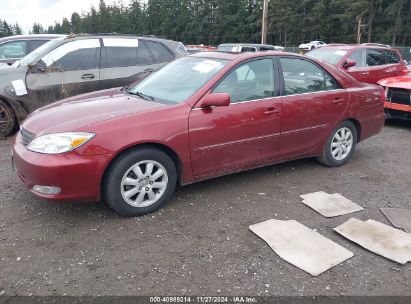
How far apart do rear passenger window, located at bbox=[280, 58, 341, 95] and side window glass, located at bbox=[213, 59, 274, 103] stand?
0.75ft

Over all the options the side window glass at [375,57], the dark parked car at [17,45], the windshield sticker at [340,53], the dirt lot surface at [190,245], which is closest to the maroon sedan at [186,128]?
the dirt lot surface at [190,245]

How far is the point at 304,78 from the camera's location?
4.77 m

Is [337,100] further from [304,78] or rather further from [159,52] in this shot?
[159,52]

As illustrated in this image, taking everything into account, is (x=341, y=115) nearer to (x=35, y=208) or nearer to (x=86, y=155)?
(x=86, y=155)

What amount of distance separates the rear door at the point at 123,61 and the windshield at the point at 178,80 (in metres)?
2.18

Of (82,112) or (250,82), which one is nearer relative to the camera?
(82,112)

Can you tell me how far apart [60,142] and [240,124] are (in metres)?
1.81

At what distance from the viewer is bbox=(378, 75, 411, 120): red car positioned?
24.7 feet

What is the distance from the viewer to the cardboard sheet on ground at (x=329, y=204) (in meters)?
3.93

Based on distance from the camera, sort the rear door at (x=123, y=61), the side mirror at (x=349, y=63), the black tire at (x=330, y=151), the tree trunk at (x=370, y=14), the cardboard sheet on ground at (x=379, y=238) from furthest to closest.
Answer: the tree trunk at (x=370, y=14)
the side mirror at (x=349, y=63)
the rear door at (x=123, y=61)
the black tire at (x=330, y=151)
the cardboard sheet on ground at (x=379, y=238)

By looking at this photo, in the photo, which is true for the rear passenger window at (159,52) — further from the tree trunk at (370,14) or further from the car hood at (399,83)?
the tree trunk at (370,14)

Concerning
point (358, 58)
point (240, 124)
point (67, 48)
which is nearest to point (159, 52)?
point (67, 48)

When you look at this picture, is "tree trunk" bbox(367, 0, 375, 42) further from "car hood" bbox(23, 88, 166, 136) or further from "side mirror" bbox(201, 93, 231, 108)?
"car hood" bbox(23, 88, 166, 136)

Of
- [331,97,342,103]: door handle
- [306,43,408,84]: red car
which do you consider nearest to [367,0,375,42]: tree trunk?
[306,43,408,84]: red car
